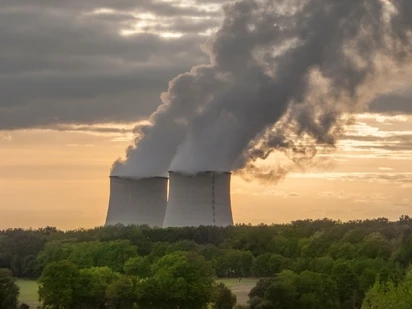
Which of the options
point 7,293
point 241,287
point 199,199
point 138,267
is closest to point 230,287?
point 241,287

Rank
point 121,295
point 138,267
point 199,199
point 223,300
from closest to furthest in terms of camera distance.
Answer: point 223,300 → point 121,295 → point 199,199 → point 138,267

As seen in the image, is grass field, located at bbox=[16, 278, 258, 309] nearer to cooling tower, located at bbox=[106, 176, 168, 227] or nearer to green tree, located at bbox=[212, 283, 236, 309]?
green tree, located at bbox=[212, 283, 236, 309]

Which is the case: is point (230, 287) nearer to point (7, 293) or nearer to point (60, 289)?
point (60, 289)

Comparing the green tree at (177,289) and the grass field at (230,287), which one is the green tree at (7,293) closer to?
the grass field at (230,287)

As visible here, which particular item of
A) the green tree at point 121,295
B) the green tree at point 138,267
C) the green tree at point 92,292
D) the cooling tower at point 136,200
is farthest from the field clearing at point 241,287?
the green tree at point 92,292

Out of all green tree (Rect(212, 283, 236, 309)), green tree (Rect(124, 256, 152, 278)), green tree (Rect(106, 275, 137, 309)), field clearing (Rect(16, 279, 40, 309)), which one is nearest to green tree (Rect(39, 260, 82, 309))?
green tree (Rect(106, 275, 137, 309))

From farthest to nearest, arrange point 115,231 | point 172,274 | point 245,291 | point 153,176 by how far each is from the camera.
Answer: point 115,231 → point 153,176 → point 245,291 → point 172,274

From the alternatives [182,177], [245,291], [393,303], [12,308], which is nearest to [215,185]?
[182,177]

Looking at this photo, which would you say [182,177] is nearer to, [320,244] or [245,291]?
[245,291]
